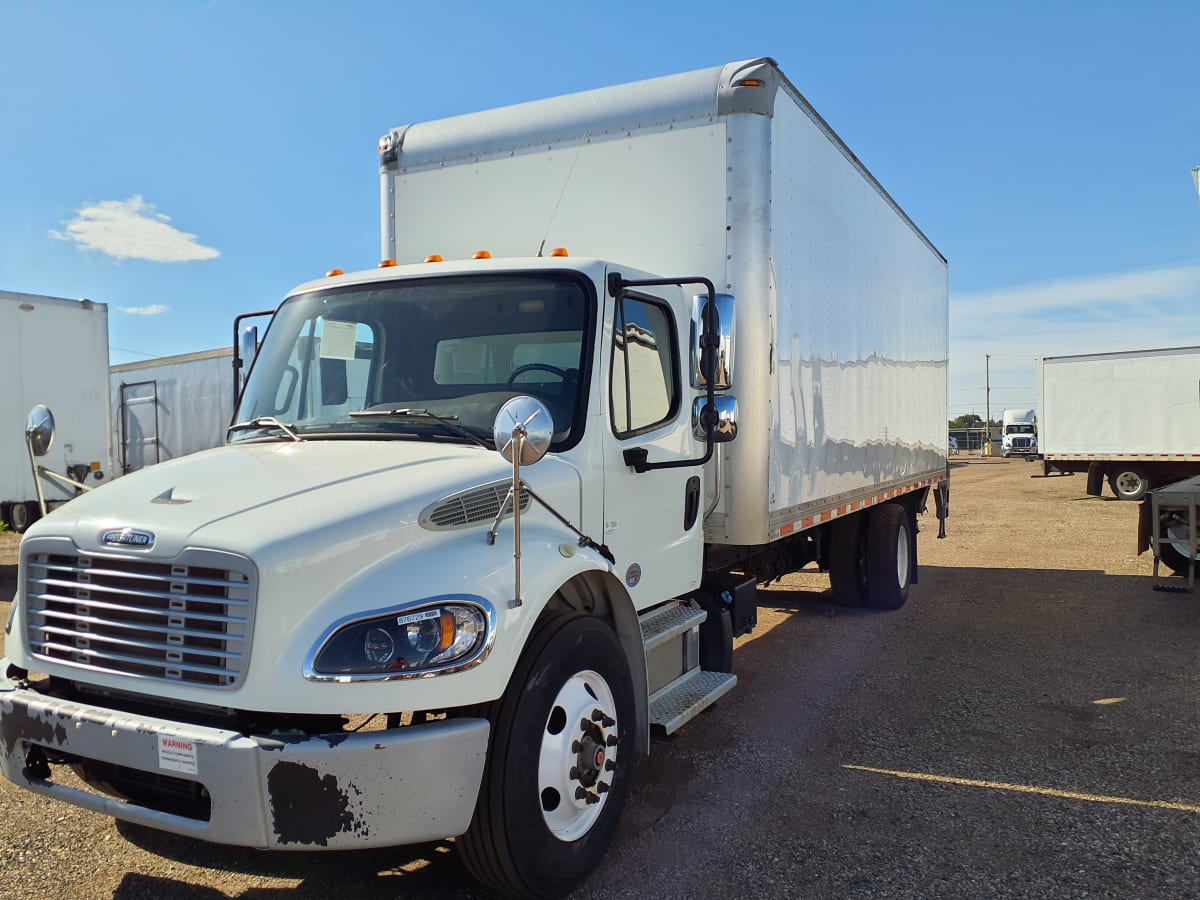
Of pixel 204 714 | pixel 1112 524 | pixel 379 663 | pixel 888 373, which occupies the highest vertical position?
pixel 888 373

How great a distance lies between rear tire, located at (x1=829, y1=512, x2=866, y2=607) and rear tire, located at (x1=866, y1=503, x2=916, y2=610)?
8cm

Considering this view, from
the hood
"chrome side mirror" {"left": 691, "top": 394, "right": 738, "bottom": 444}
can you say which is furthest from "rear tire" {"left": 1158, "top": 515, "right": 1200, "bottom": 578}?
the hood

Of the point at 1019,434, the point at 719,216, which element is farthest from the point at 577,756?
the point at 1019,434

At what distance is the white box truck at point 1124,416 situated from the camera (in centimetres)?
2183

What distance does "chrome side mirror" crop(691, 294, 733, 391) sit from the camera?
4.17 m

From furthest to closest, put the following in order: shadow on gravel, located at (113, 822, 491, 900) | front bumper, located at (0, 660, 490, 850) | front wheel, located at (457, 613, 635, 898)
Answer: shadow on gravel, located at (113, 822, 491, 900), front wheel, located at (457, 613, 635, 898), front bumper, located at (0, 660, 490, 850)

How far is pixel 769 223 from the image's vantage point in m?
5.21

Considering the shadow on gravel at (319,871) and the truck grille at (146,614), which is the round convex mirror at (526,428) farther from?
the shadow on gravel at (319,871)

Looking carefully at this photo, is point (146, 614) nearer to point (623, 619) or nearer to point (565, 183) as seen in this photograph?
point (623, 619)

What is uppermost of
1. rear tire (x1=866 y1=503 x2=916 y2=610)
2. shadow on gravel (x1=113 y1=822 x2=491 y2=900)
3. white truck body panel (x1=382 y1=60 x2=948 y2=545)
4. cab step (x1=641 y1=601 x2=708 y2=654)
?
white truck body panel (x1=382 y1=60 x2=948 y2=545)

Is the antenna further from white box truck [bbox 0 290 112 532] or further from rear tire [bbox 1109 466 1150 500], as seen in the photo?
rear tire [bbox 1109 466 1150 500]

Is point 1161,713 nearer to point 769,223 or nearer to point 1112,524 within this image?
point 769,223

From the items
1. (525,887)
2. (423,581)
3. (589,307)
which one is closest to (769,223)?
(589,307)

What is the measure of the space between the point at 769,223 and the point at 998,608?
5851 millimetres
